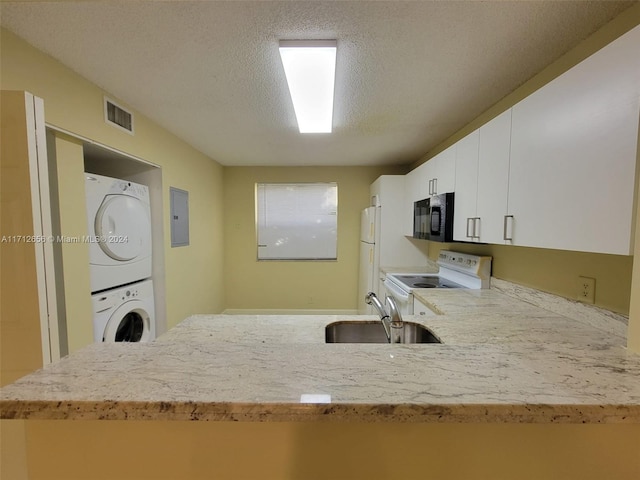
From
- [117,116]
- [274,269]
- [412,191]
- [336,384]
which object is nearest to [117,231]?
[117,116]

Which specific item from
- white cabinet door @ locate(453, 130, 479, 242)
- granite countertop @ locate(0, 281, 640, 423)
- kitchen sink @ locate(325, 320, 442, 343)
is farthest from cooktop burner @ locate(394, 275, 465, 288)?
granite countertop @ locate(0, 281, 640, 423)

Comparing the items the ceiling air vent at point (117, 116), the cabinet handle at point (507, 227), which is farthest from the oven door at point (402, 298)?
the ceiling air vent at point (117, 116)

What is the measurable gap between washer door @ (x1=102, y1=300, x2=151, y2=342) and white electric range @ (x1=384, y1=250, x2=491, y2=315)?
2.27 m

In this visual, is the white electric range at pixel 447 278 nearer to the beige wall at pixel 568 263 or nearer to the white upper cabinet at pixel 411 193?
the beige wall at pixel 568 263

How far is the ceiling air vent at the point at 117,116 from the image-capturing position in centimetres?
179

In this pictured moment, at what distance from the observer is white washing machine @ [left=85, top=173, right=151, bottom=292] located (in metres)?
1.78

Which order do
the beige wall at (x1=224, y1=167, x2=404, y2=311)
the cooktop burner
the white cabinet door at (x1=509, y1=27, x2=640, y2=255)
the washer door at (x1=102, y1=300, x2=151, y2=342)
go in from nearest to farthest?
the white cabinet door at (x1=509, y1=27, x2=640, y2=255) → the washer door at (x1=102, y1=300, x2=151, y2=342) → the cooktop burner → the beige wall at (x1=224, y1=167, x2=404, y2=311)

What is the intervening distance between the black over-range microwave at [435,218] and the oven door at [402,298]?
554 millimetres

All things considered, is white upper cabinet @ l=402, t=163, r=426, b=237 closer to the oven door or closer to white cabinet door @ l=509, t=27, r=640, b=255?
the oven door

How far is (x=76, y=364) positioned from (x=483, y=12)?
2.06 meters

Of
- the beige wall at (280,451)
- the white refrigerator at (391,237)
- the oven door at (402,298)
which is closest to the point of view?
the beige wall at (280,451)

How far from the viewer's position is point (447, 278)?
2553mm

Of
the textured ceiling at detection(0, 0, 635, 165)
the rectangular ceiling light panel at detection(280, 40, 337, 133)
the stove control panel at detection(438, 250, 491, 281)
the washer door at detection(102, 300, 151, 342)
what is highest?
the textured ceiling at detection(0, 0, 635, 165)

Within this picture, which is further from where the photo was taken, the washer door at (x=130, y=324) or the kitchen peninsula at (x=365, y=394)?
the washer door at (x=130, y=324)
